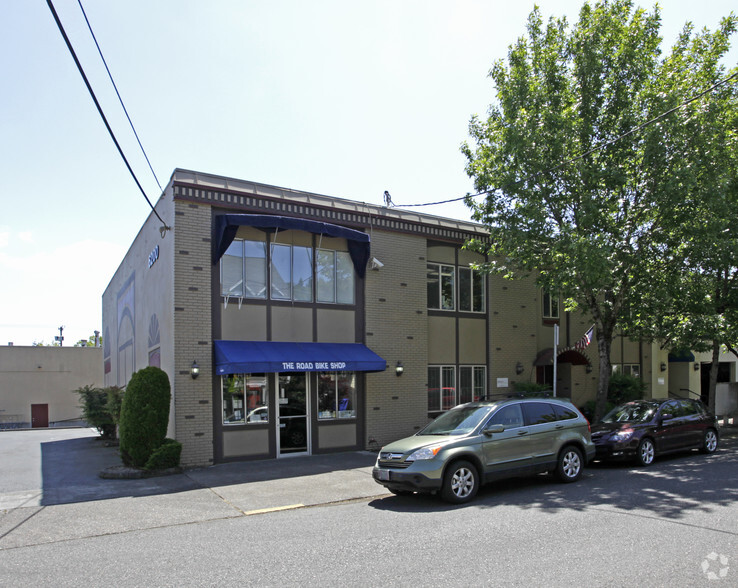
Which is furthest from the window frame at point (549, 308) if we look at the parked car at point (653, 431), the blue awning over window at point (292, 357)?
the blue awning over window at point (292, 357)

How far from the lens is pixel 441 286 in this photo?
60.4 feet

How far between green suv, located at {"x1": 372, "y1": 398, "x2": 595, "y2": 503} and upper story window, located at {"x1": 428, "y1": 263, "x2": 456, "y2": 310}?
23.1ft

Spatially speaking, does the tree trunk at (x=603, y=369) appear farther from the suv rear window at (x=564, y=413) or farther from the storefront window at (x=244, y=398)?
the storefront window at (x=244, y=398)

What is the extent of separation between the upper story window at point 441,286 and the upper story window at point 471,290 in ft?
1.17

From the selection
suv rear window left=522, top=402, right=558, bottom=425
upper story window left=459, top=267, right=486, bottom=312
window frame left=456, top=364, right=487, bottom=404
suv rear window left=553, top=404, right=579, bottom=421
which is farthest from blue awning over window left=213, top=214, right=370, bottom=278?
suv rear window left=553, top=404, right=579, bottom=421

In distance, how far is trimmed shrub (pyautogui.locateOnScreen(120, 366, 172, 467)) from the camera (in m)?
12.5

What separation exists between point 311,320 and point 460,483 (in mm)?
7168

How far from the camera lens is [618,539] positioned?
22.3ft

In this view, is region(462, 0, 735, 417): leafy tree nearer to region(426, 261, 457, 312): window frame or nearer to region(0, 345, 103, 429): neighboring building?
region(426, 261, 457, 312): window frame

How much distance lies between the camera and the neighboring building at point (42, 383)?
42.5m

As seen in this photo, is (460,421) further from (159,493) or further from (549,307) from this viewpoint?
(549,307)

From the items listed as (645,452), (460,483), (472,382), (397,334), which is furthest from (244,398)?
(645,452)

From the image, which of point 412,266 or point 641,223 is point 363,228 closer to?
point 412,266

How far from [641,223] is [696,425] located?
513cm
